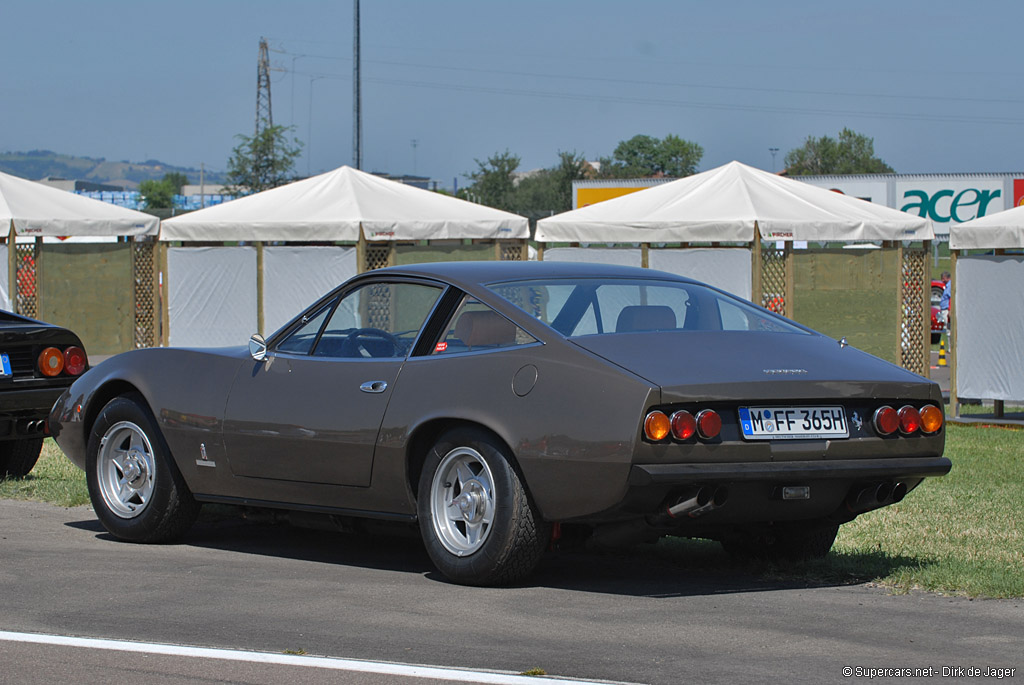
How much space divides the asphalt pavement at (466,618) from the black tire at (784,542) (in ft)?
0.47

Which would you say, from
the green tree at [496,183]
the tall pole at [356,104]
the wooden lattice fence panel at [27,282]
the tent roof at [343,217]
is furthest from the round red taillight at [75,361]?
the green tree at [496,183]

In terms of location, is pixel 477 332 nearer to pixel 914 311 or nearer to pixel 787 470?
pixel 787 470

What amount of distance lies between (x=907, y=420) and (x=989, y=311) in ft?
30.8

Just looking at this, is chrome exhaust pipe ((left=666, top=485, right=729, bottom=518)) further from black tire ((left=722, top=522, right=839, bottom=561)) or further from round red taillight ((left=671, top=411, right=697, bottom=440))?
black tire ((left=722, top=522, right=839, bottom=561))

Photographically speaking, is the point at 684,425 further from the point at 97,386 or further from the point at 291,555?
the point at 97,386

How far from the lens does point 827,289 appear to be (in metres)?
17.7

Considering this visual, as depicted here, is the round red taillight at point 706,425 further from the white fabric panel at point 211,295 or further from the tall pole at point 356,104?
the tall pole at point 356,104

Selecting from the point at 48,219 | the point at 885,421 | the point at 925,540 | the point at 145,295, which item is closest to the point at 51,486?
the point at 925,540

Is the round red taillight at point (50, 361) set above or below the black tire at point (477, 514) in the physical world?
above

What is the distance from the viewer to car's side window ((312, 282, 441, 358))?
6.52 metres

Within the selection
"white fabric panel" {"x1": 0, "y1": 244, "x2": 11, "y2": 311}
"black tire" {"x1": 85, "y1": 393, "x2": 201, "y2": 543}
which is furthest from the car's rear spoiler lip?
"white fabric panel" {"x1": 0, "y1": 244, "x2": 11, "y2": 311}

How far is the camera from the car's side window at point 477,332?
5988mm

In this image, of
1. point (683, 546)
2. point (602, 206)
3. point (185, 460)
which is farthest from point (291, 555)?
point (602, 206)

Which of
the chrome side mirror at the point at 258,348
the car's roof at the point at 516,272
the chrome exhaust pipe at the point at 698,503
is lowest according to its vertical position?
the chrome exhaust pipe at the point at 698,503
